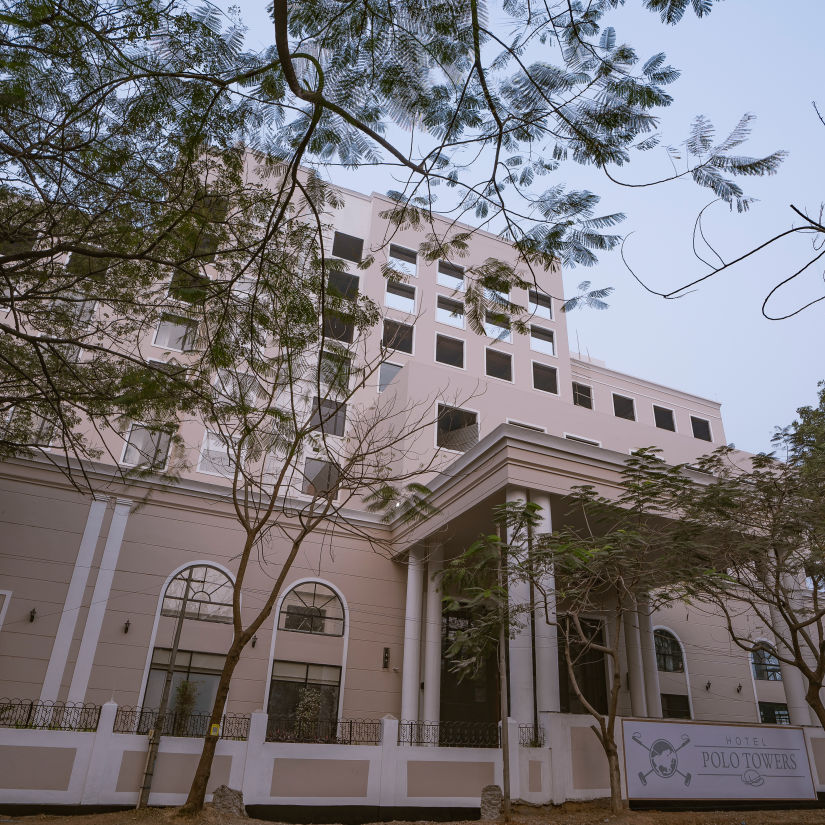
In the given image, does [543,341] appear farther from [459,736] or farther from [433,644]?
[459,736]

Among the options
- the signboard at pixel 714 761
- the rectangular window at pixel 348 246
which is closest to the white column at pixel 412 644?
the signboard at pixel 714 761

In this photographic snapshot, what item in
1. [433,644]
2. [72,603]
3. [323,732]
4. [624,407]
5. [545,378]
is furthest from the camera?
[624,407]

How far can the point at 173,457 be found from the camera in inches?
559

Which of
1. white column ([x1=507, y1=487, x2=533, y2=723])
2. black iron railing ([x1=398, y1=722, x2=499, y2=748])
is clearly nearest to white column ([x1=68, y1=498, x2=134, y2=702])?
black iron railing ([x1=398, y1=722, x2=499, y2=748])

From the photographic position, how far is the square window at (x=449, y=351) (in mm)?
19706

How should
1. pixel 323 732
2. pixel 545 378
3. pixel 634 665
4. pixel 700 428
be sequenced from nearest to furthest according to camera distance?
pixel 323 732 < pixel 634 665 < pixel 545 378 < pixel 700 428

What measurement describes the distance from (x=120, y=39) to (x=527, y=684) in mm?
9887

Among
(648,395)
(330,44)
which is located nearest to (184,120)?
(330,44)

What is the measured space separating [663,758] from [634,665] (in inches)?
232

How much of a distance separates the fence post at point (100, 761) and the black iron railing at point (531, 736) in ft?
19.2

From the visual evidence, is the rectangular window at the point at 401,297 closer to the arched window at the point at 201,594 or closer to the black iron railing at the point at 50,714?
the arched window at the point at 201,594

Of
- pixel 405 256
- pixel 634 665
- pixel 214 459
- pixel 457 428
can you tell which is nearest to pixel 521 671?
pixel 634 665

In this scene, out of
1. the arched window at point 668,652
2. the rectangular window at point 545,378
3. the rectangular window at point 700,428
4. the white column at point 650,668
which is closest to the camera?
the white column at point 650,668

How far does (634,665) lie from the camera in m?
15.5
